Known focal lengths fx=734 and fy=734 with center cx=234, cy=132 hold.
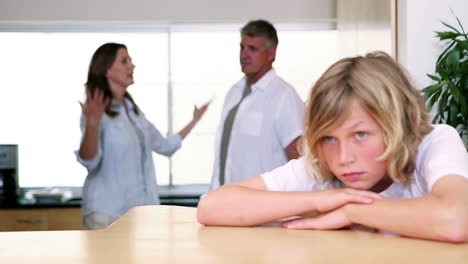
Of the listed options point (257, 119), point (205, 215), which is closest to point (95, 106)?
point (257, 119)

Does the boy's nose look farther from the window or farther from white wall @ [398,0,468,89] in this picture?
the window

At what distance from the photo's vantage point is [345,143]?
4.91 ft

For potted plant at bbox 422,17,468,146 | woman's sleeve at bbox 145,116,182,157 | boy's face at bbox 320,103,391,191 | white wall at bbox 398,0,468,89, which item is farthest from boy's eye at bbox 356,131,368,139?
woman's sleeve at bbox 145,116,182,157

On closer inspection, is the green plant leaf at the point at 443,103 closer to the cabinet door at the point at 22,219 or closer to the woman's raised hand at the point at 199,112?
the woman's raised hand at the point at 199,112

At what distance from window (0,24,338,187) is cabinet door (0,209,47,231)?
0.18 meters

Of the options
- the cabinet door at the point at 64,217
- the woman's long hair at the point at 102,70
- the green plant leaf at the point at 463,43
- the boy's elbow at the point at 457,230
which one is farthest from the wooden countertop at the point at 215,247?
the cabinet door at the point at 64,217

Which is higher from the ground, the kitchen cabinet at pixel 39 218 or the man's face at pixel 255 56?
the man's face at pixel 255 56

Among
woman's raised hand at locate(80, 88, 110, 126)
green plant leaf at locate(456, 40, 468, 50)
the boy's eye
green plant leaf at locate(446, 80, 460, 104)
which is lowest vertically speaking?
woman's raised hand at locate(80, 88, 110, 126)

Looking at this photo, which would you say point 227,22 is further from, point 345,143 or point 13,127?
point 345,143

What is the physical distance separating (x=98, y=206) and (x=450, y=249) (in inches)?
91.2

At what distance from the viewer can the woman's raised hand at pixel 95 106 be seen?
11.1 ft

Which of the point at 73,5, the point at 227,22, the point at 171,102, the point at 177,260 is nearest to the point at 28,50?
the point at 73,5

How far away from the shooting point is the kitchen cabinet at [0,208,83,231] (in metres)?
4.53

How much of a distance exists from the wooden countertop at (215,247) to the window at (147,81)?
113 inches
